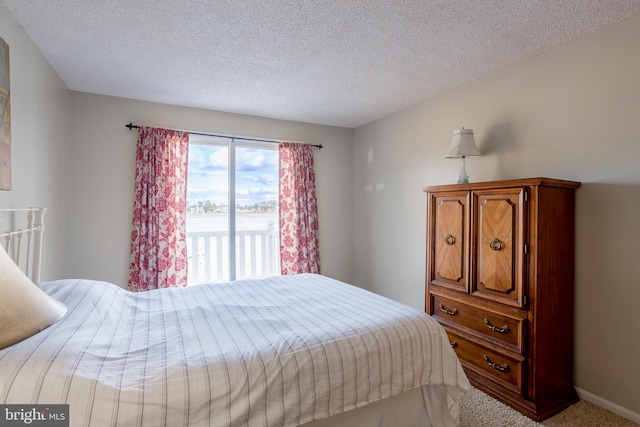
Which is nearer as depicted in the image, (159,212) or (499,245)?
(499,245)

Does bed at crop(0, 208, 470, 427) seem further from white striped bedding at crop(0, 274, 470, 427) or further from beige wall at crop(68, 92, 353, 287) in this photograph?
beige wall at crop(68, 92, 353, 287)

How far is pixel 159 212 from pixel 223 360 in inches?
103

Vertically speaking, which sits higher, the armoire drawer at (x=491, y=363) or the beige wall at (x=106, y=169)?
the beige wall at (x=106, y=169)

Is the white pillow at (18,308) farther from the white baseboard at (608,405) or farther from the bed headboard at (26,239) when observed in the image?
the white baseboard at (608,405)

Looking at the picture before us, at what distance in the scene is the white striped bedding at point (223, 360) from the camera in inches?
40.5

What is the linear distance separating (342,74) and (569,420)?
2950mm

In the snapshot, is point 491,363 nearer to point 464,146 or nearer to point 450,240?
point 450,240

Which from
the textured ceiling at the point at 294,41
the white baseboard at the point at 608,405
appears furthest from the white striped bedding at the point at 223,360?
the textured ceiling at the point at 294,41

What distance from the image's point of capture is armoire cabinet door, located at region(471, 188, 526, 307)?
6.67 feet

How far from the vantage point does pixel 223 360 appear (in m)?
1.23

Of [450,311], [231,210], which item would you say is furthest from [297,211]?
[450,311]

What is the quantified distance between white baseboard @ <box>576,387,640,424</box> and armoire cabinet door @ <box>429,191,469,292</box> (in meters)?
1.00

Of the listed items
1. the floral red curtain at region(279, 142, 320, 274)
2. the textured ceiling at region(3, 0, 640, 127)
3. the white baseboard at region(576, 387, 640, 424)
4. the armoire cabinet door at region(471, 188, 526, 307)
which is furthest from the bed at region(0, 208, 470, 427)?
the floral red curtain at region(279, 142, 320, 274)

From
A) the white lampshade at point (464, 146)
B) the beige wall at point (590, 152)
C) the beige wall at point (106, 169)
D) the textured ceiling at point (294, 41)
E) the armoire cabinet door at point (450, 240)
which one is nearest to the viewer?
the textured ceiling at point (294, 41)
